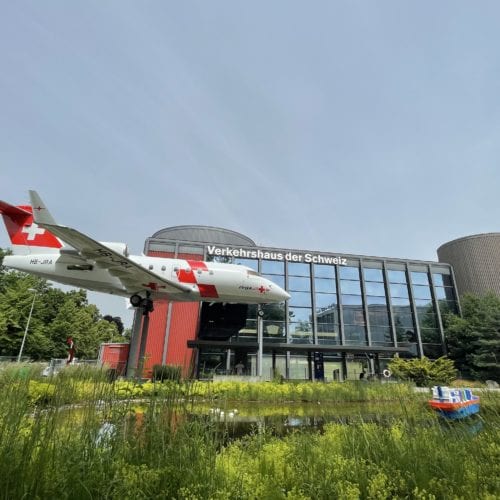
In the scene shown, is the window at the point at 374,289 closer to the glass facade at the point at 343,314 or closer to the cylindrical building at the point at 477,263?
the glass facade at the point at 343,314

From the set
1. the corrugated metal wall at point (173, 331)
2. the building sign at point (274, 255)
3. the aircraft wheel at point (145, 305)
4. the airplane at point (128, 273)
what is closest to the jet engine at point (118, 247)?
the airplane at point (128, 273)

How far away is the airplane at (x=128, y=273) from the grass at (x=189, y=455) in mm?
15239

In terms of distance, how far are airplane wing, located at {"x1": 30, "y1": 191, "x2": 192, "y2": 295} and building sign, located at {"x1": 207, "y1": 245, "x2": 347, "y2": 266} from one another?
14794mm

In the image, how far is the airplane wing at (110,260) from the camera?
16.2 meters

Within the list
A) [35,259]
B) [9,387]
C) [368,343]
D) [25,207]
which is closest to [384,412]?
[9,387]

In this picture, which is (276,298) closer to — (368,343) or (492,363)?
(368,343)

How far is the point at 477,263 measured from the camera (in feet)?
156

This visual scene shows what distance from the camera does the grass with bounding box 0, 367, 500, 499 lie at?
3.15 metres

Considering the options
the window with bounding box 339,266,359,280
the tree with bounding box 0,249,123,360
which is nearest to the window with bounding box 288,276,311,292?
the window with bounding box 339,266,359,280

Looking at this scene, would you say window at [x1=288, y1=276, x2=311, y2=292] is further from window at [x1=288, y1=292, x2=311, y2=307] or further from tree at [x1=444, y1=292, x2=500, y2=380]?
tree at [x1=444, y1=292, x2=500, y2=380]

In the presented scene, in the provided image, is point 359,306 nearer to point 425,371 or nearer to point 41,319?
point 425,371

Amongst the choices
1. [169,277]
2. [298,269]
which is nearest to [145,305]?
[169,277]

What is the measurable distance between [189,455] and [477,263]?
2162 inches

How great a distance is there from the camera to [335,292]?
3866cm
